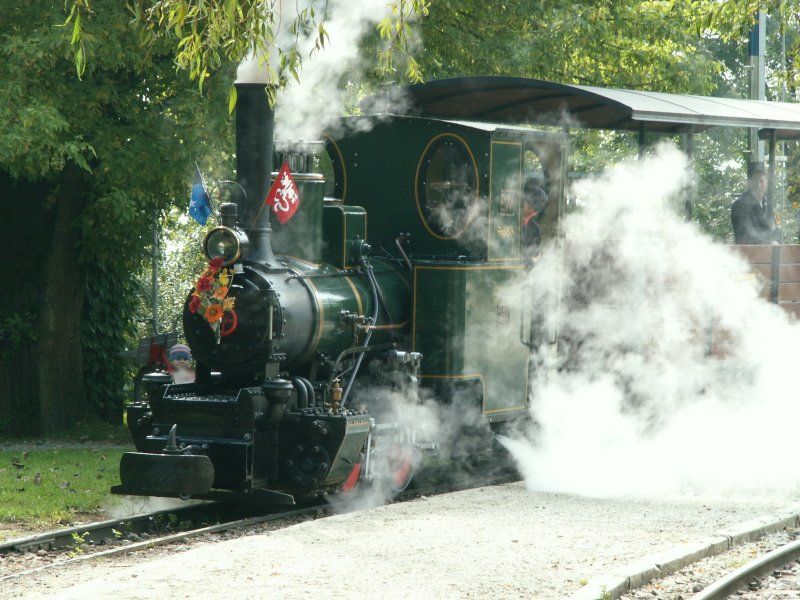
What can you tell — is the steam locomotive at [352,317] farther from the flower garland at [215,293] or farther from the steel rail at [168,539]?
the steel rail at [168,539]

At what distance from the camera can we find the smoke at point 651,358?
10016 millimetres

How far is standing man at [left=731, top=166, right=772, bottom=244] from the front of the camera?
39.8 ft

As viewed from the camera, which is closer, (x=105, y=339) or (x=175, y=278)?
(x=105, y=339)

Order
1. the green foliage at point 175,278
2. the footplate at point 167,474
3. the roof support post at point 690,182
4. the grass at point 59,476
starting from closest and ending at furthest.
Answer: the footplate at point 167,474, the grass at point 59,476, the roof support post at point 690,182, the green foliage at point 175,278

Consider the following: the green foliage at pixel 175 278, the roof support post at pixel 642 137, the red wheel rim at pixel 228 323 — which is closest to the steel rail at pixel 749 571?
the red wheel rim at pixel 228 323

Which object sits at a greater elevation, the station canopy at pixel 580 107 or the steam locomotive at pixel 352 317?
the station canopy at pixel 580 107

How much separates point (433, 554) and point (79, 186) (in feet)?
27.6

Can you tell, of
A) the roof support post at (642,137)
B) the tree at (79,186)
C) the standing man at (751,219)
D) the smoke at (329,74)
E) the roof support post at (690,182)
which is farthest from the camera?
the standing man at (751,219)

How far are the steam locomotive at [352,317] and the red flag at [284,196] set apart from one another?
0.09 meters

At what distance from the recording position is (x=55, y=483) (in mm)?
9820

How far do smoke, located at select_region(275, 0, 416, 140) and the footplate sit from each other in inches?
116

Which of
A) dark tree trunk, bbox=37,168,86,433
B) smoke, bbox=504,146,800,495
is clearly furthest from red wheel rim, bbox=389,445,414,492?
dark tree trunk, bbox=37,168,86,433

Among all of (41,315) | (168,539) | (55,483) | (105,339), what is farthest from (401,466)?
(105,339)

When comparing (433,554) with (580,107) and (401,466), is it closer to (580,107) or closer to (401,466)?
(401,466)
